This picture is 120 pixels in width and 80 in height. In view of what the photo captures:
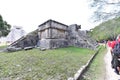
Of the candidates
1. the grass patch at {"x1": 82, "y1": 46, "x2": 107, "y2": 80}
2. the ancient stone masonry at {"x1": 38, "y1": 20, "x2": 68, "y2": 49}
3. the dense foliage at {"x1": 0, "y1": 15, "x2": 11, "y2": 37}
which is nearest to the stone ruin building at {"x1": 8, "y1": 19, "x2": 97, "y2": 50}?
the ancient stone masonry at {"x1": 38, "y1": 20, "x2": 68, "y2": 49}

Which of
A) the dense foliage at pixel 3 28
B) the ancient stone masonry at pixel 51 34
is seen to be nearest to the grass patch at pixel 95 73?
the ancient stone masonry at pixel 51 34

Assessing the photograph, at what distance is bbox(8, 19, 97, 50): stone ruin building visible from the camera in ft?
51.8

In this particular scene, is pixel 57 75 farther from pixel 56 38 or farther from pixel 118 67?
pixel 56 38

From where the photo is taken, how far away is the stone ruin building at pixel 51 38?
1579 centimetres

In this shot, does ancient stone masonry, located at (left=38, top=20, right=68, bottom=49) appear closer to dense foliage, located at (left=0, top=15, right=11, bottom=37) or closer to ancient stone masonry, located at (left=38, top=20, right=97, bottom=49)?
ancient stone masonry, located at (left=38, top=20, right=97, bottom=49)

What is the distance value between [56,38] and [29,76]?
11.2 metres

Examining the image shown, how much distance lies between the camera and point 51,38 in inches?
625

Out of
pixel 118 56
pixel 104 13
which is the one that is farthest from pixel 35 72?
pixel 104 13

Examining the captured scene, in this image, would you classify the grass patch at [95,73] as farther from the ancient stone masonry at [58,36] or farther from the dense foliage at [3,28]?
the dense foliage at [3,28]

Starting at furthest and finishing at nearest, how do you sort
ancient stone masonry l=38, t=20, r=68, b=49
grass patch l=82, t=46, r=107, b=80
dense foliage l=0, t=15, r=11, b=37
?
dense foliage l=0, t=15, r=11, b=37 < ancient stone masonry l=38, t=20, r=68, b=49 < grass patch l=82, t=46, r=107, b=80

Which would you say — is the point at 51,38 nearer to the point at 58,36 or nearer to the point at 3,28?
the point at 58,36

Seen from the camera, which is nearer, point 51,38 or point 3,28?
point 51,38

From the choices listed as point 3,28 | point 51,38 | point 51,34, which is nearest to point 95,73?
point 51,38

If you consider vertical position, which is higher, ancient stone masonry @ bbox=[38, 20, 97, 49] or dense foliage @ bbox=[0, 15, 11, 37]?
dense foliage @ bbox=[0, 15, 11, 37]
